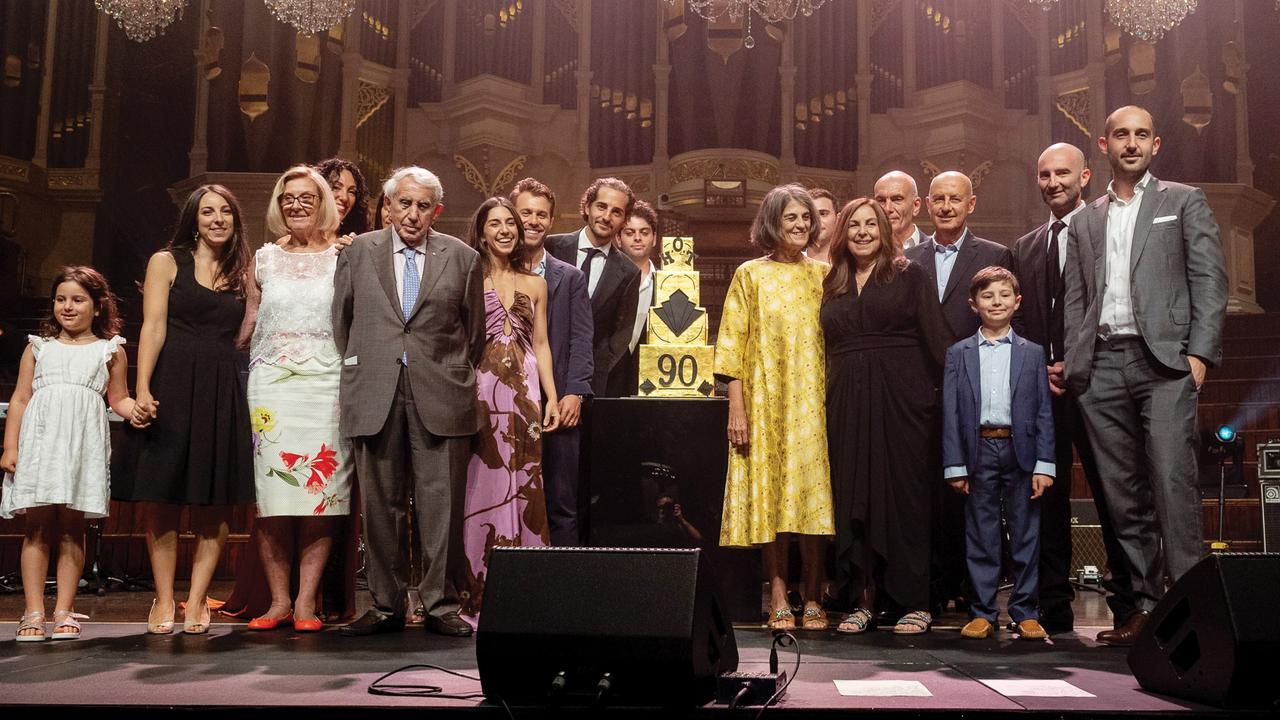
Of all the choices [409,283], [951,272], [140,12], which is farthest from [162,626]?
[140,12]

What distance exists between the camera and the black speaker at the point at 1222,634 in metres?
2.17

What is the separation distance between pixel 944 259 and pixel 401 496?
7.03ft

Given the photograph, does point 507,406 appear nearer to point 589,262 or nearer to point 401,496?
point 401,496

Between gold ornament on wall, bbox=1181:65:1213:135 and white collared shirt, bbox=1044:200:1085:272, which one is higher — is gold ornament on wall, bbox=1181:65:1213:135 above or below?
above

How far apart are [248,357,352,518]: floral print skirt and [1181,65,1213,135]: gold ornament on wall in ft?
23.5

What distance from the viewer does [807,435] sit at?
12.0 feet

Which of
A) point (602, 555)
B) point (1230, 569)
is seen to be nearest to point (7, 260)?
point (602, 555)

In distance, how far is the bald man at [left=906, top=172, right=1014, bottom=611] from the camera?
3.98 m

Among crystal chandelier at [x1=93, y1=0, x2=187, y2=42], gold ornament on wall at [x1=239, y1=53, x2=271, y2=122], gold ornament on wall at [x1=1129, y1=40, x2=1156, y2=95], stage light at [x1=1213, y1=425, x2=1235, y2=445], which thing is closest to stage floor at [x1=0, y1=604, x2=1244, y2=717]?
stage light at [x1=1213, y1=425, x2=1235, y2=445]

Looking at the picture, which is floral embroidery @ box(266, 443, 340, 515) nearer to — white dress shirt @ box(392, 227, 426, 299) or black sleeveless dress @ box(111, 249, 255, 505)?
black sleeveless dress @ box(111, 249, 255, 505)

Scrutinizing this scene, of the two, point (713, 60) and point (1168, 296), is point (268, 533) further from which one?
point (713, 60)

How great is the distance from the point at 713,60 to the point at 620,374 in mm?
5332

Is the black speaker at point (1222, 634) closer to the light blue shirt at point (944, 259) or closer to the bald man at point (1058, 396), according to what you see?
the bald man at point (1058, 396)

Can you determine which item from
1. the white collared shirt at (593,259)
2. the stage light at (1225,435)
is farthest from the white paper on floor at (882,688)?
the stage light at (1225,435)
